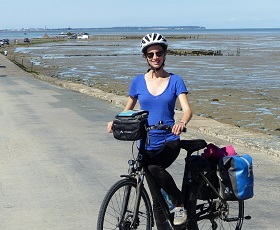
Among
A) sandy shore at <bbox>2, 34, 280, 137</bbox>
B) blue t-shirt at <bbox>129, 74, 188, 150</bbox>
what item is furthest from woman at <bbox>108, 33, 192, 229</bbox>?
sandy shore at <bbox>2, 34, 280, 137</bbox>

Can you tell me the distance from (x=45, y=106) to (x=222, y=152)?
11982 millimetres

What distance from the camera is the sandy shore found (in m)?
16.3

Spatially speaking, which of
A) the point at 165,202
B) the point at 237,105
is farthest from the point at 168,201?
the point at 237,105

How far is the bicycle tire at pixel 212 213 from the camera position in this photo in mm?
5031

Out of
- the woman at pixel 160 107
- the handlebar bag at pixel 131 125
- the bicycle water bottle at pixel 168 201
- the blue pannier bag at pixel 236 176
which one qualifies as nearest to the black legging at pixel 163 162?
the woman at pixel 160 107

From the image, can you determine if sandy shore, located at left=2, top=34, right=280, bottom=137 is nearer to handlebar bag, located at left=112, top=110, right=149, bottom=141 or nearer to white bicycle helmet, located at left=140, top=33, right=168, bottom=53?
white bicycle helmet, located at left=140, top=33, right=168, bottom=53

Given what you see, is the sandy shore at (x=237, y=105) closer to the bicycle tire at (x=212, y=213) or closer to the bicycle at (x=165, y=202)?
the bicycle tire at (x=212, y=213)

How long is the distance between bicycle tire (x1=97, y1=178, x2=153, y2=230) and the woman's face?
988mm

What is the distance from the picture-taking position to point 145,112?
4.59m

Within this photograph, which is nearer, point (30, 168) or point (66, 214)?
point (66, 214)

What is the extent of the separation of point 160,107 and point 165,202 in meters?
0.80

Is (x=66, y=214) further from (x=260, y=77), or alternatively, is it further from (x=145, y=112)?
(x=260, y=77)

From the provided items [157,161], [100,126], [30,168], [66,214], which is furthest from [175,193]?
[100,126]

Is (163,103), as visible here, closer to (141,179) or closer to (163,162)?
(163,162)
